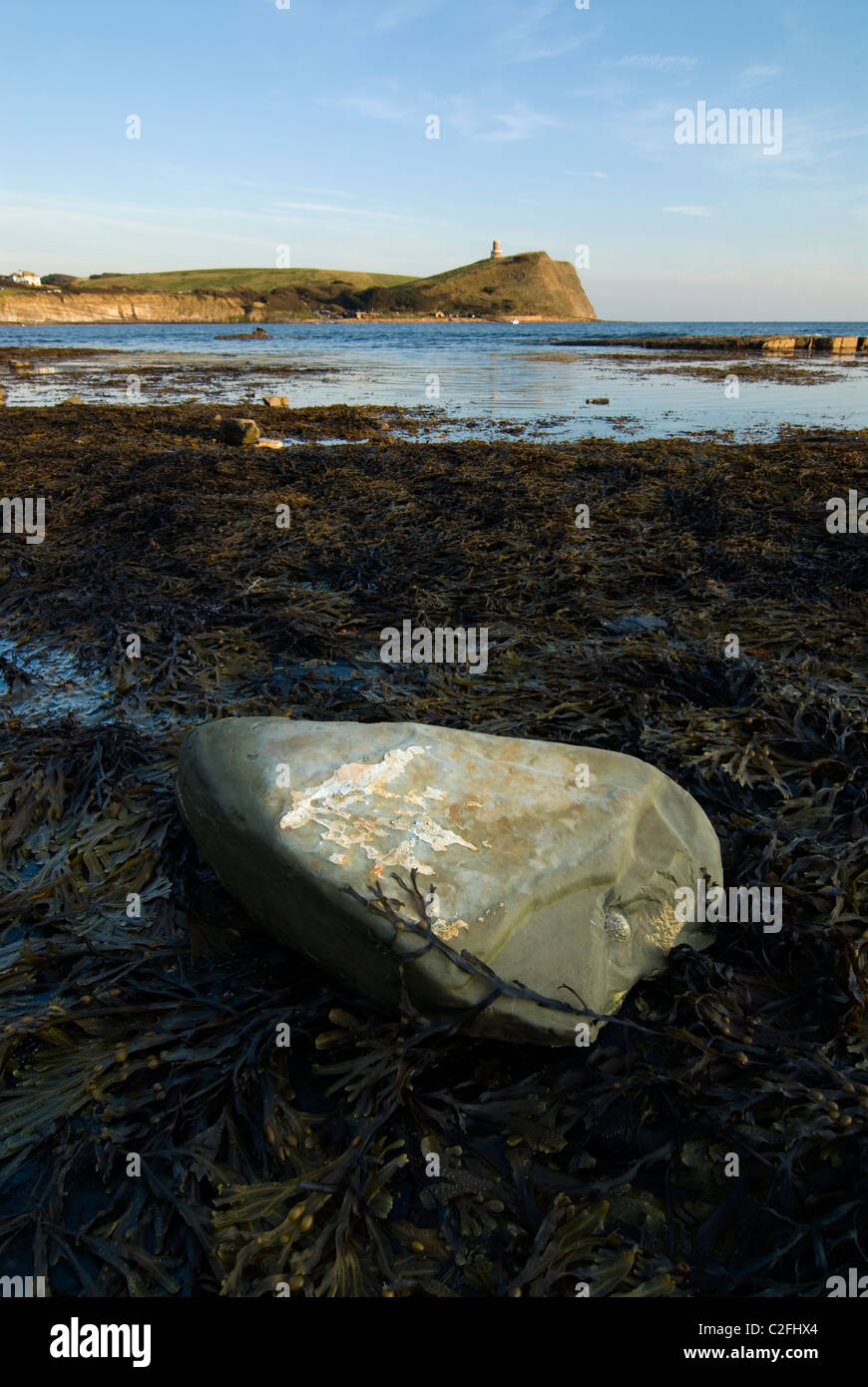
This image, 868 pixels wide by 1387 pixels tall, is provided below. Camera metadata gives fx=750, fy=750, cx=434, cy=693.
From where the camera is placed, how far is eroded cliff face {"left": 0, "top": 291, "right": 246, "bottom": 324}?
101375mm

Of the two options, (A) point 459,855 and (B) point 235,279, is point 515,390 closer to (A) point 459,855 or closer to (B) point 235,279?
(A) point 459,855

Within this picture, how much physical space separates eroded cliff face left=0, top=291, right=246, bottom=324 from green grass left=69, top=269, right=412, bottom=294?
1648 cm

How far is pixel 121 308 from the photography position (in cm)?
11544

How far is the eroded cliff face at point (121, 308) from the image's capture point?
101375mm

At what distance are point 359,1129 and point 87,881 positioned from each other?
163 cm

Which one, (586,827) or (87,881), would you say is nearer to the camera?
(586,827)

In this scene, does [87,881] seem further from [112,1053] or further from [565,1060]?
[565,1060]

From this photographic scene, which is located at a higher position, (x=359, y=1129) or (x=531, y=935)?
(x=531, y=935)

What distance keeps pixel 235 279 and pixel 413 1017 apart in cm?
17739

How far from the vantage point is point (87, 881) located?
2998 millimetres

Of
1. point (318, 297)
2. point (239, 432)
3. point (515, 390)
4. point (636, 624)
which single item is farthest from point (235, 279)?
point (636, 624)
